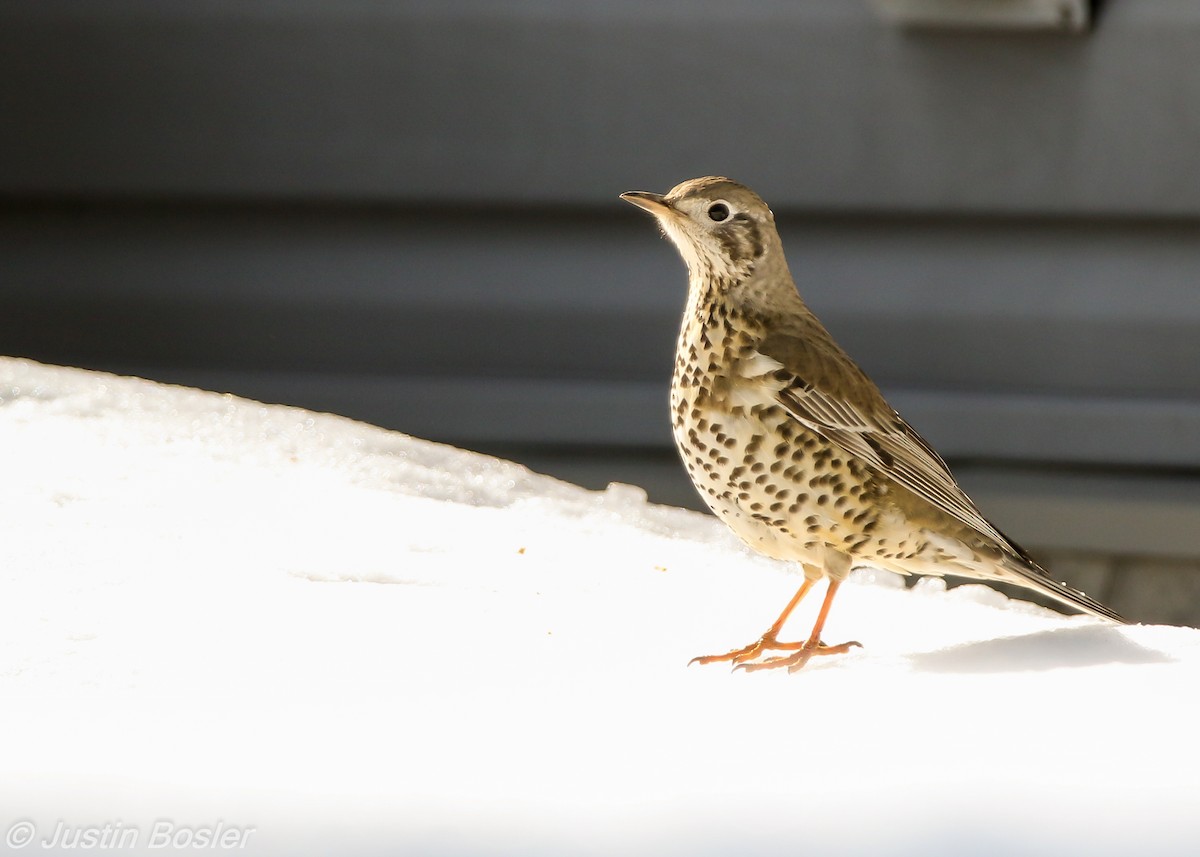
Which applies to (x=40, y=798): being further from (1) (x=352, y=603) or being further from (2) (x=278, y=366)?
(2) (x=278, y=366)

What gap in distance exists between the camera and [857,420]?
6.94ft

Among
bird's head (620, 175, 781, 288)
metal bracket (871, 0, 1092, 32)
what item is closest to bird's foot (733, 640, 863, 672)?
bird's head (620, 175, 781, 288)

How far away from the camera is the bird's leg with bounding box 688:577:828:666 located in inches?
74.8

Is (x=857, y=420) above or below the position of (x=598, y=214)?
below

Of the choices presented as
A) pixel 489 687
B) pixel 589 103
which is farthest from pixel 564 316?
pixel 489 687

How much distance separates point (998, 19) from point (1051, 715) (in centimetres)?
328

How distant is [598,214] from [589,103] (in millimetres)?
379

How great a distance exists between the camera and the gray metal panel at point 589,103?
4535 mm

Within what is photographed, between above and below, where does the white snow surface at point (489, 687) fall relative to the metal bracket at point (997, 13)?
below

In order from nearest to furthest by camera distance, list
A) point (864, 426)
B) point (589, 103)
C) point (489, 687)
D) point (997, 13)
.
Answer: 1. point (489, 687)
2. point (864, 426)
3. point (997, 13)
4. point (589, 103)

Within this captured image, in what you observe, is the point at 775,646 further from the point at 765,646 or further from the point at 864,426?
the point at 864,426

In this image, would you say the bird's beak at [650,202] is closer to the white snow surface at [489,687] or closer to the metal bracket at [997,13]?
the white snow surface at [489,687]

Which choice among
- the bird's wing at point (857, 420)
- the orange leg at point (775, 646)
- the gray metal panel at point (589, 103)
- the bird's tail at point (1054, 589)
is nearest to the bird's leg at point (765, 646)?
the orange leg at point (775, 646)

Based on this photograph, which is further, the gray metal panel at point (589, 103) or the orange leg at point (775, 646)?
the gray metal panel at point (589, 103)
